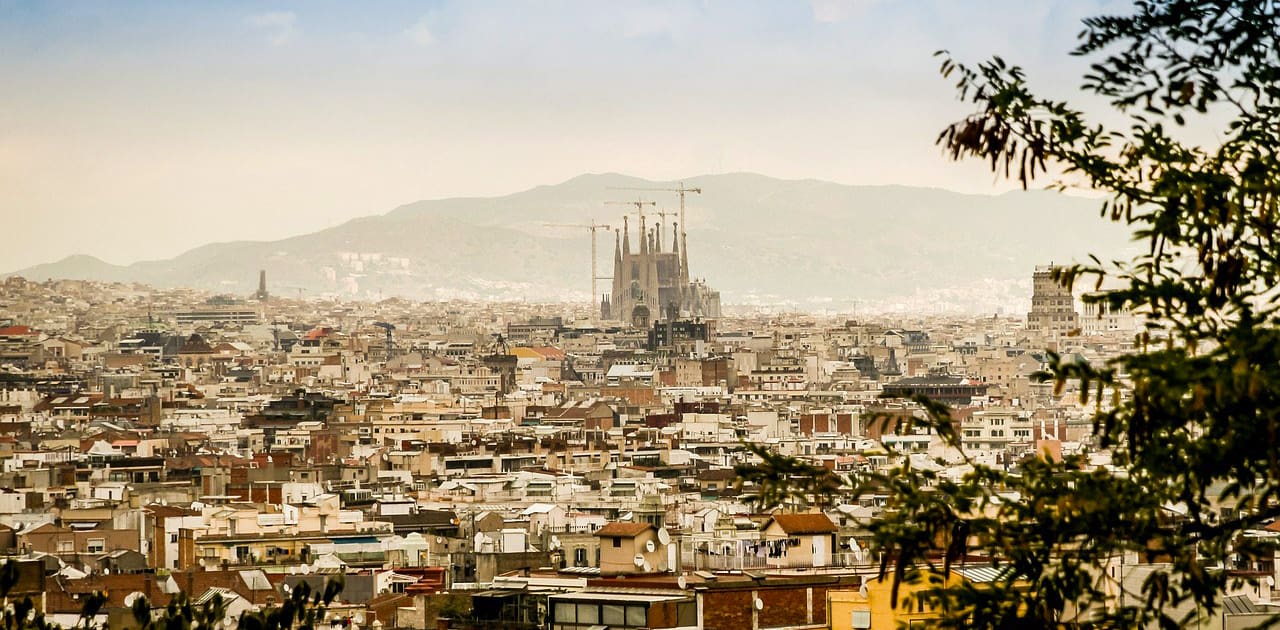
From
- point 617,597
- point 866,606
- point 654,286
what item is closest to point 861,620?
point 866,606

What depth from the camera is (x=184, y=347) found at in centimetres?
12600

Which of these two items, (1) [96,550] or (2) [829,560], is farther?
(1) [96,550]

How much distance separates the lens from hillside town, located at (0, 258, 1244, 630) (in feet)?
65.6

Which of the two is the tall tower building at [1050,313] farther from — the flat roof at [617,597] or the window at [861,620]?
the window at [861,620]

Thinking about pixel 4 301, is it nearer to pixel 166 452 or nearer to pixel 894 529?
pixel 166 452

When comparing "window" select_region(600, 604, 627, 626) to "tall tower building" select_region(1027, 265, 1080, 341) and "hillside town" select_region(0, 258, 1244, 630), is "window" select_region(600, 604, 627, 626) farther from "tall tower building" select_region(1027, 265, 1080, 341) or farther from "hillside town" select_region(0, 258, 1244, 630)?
"tall tower building" select_region(1027, 265, 1080, 341)

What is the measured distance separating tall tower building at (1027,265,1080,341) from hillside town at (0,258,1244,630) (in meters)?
0.30

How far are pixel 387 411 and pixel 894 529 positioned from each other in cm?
7846

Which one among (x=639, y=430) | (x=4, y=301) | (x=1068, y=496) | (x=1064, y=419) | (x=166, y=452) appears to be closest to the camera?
(x=1068, y=496)

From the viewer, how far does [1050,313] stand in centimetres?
13288

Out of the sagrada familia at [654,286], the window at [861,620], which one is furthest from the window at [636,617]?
the sagrada familia at [654,286]

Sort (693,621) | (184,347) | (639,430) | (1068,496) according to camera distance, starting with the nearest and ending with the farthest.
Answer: (1068,496) < (693,621) < (639,430) < (184,347)

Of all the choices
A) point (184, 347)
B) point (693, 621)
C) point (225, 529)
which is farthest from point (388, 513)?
point (184, 347)

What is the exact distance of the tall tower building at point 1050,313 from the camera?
128 m
